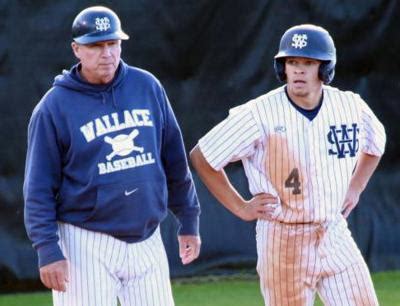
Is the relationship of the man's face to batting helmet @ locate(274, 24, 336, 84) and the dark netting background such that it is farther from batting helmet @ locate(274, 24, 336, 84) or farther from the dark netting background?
the dark netting background

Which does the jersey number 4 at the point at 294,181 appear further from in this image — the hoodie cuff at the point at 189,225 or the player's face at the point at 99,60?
the player's face at the point at 99,60

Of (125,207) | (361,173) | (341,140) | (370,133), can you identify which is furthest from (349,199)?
(125,207)

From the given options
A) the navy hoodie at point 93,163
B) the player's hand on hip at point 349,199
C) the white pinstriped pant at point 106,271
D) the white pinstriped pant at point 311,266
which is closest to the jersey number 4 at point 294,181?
the white pinstriped pant at point 311,266

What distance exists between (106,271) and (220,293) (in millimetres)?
3290

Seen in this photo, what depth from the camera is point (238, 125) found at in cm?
602

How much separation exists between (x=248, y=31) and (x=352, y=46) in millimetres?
788

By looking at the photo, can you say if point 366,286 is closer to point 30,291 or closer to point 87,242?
point 87,242

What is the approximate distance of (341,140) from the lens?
602 cm

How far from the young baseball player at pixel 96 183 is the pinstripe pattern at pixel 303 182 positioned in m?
0.63

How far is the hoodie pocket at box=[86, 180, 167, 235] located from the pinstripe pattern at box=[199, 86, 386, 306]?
71 cm

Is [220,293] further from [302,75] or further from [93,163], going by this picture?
[93,163]

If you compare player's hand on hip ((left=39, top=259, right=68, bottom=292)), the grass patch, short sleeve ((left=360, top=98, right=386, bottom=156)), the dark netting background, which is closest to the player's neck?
short sleeve ((left=360, top=98, right=386, bottom=156))

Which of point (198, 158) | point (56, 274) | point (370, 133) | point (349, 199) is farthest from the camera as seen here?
point (349, 199)

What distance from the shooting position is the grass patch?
8336 millimetres
